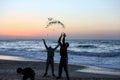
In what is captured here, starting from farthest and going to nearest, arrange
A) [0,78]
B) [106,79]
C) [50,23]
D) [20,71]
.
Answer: [106,79]
[0,78]
[50,23]
[20,71]

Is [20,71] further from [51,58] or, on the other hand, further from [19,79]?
[51,58]

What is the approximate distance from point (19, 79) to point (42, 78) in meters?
1.37

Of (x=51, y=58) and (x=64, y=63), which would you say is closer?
(x=64, y=63)

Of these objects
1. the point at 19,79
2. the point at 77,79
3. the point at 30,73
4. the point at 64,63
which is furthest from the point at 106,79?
the point at 30,73

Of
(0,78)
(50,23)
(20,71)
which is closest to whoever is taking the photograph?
(20,71)

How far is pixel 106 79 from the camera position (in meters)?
17.9

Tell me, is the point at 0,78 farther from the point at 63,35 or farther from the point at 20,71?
the point at 20,71

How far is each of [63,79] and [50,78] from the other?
751 mm

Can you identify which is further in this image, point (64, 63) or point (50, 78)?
point (50, 78)

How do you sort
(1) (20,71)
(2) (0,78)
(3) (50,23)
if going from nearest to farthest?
(1) (20,71)
(3) (50,23)
(2) (0,78)

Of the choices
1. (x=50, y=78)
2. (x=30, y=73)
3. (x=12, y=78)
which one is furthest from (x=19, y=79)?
(x=30, y=73)

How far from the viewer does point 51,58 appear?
17875 mm

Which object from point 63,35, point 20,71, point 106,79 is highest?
point 63,35

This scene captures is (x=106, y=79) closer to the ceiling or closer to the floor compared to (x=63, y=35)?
closer to the floor
